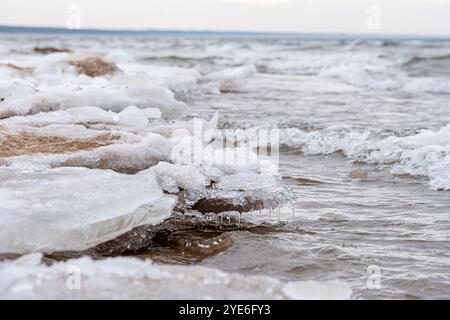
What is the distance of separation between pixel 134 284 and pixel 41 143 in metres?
2.31

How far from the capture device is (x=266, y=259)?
350 centimetres

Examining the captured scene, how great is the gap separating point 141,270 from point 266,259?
1.08 m

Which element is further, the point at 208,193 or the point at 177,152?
the point at 177,152

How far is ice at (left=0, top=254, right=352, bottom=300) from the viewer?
237cm

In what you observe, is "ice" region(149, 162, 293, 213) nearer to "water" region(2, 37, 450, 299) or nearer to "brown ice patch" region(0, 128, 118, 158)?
"water" region(2, 37, 450, 299)

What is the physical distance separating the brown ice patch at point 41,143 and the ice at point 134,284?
1669 millimetres

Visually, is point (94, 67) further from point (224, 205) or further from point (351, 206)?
point (224, 205)

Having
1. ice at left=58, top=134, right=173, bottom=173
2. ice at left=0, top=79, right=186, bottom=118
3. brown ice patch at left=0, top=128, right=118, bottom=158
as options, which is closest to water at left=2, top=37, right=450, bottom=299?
ice at left=58, top=134, right=173, bottom=173

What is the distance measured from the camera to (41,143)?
448 centimetres

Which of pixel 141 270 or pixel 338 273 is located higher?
pixel 141 270

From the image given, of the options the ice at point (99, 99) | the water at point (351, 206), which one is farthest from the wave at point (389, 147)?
the ice at point (99, 99)
